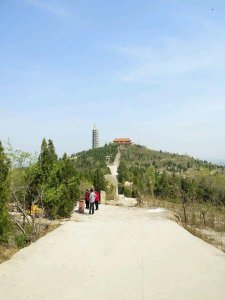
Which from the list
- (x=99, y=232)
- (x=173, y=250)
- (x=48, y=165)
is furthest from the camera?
(x=48, y=165)

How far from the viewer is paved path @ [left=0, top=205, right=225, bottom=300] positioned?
817 cm

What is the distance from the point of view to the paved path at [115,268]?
8174 mm

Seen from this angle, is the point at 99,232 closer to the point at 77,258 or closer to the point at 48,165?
the point at 77,258

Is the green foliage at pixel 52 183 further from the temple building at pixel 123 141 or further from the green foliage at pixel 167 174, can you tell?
the temple building at pixel 123 141

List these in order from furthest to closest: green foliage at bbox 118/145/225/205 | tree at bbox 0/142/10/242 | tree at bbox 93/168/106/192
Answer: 1. green foliage at bbox 118/145/225/205
2. tree at bbox 93/168/106/192
3. tree at bbox 0/142/10/242

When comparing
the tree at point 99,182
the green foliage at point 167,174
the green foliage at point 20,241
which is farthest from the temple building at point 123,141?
the green foliage at point 20,241

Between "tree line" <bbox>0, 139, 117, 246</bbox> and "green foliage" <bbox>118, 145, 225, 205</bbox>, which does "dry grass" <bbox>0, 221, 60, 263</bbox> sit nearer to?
"tree line" <bbox>0, 139, 117, 246</bbox>

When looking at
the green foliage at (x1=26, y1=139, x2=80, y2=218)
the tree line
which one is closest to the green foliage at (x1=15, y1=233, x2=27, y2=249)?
the tree line

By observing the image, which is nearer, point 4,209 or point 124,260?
point 124,260

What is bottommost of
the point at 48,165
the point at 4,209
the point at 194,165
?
the point at 4,209

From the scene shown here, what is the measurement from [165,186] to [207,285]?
56.1 metres

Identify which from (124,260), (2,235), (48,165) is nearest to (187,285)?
(124,260)

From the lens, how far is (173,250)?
12258 millimetres

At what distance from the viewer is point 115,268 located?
10.2 m
